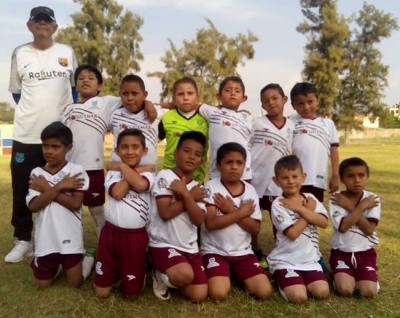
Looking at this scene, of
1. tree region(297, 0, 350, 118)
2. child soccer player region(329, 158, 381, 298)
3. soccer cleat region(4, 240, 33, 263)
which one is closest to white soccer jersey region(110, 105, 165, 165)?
soccer cleat region(4, 240, 33, 263)

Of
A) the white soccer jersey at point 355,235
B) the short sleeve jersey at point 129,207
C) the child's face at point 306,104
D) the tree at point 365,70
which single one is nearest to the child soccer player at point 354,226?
the white soccer jersey at point 355,235

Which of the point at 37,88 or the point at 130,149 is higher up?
the point at 37,88

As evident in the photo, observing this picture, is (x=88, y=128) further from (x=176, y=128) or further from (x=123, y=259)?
(x=123, y=259)

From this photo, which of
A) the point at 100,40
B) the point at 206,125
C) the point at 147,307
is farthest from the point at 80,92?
the point at 100,40

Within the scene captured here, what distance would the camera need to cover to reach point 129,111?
410cm

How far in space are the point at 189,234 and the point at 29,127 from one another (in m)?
1.93

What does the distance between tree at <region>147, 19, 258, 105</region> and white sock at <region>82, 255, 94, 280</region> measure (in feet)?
100.0

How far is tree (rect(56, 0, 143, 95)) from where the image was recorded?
33.9 m

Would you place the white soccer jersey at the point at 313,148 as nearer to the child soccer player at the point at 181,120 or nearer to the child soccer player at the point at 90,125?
the child soccer player at the point at 181,120

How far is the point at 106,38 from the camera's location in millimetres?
35375

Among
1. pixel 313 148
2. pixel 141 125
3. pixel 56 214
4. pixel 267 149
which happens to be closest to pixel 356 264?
pixel 313 148

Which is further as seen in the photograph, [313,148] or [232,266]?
[313,148]

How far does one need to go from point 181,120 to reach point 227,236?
3.88 ft

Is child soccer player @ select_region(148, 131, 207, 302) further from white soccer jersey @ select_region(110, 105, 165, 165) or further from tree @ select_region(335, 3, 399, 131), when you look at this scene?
tree @ select_region(335, 3, 399, 131)
